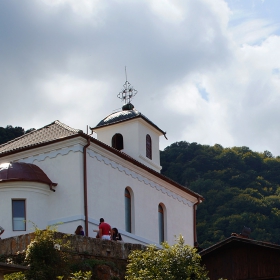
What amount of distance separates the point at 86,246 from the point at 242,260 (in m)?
6.62

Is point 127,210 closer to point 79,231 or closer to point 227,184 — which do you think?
point 79,231

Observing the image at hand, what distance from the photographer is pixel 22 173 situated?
36.9m

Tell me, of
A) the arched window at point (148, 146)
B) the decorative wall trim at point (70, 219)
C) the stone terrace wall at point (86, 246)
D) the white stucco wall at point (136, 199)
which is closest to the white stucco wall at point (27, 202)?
the decorative wall trim at point (70, 219)

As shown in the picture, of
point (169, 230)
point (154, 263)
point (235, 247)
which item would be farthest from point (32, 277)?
point (169, 230)

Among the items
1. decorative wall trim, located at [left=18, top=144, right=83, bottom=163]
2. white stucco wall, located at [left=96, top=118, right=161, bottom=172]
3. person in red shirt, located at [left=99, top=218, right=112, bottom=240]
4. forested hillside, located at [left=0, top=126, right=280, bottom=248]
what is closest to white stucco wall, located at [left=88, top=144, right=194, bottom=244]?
decorative wall trim, located at [left=18, top=144, right=83, bottom=163]

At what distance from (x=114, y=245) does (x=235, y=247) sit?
6.26m

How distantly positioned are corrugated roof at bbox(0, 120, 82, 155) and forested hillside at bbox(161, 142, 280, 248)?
81.2 ft

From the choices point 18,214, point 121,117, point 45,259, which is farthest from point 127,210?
point 45,259

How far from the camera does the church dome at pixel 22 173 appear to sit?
3669 cm

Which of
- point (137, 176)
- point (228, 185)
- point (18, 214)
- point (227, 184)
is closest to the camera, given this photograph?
point (18, 214)

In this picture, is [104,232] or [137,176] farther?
[137,176]

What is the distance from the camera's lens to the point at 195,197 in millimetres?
47438

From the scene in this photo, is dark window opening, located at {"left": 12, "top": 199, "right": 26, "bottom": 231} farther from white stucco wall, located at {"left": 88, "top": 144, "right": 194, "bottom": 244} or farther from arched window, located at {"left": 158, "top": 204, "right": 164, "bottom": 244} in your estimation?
arched window, located at {"left": 158, "top": 204, "right": 164, "bottom": 244}

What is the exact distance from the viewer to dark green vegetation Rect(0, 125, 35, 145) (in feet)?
199
